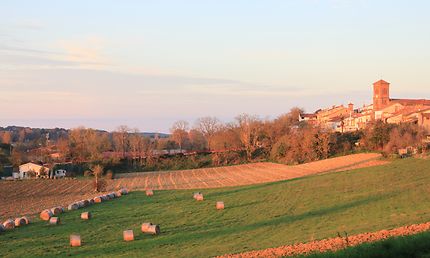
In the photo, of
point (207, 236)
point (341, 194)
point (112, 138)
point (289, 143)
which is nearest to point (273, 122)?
point (289, 143)

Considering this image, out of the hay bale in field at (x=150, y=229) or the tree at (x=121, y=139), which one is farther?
the tree at (x=121, y=139)

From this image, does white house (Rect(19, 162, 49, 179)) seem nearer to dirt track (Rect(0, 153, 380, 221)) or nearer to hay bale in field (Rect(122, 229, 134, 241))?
dirt track (Rect(0, 153, 380, 221))

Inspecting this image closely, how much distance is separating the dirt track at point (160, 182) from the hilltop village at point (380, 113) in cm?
1725

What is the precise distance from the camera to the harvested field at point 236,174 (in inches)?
2422

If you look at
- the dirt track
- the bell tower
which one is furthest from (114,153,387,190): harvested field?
the bell tower

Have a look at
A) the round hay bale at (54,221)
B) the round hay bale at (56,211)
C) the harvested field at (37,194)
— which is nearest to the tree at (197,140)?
the harvested field at (37,194)

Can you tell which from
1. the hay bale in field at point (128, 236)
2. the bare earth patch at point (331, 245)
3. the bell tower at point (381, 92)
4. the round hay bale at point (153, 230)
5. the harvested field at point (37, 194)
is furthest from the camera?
the bell tower at point (381, 92)

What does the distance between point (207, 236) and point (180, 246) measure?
2089 mm

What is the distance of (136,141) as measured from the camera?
109 meters

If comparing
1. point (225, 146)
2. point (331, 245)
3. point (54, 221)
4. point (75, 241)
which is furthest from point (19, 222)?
point (225, 146)

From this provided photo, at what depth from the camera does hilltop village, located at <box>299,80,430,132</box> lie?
88.1 metres

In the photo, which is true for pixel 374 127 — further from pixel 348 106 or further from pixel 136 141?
pixel 348 106

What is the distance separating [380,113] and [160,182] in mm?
61287

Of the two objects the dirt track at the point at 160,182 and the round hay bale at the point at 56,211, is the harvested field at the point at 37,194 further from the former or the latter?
the round hay bale at the point at 56,211
